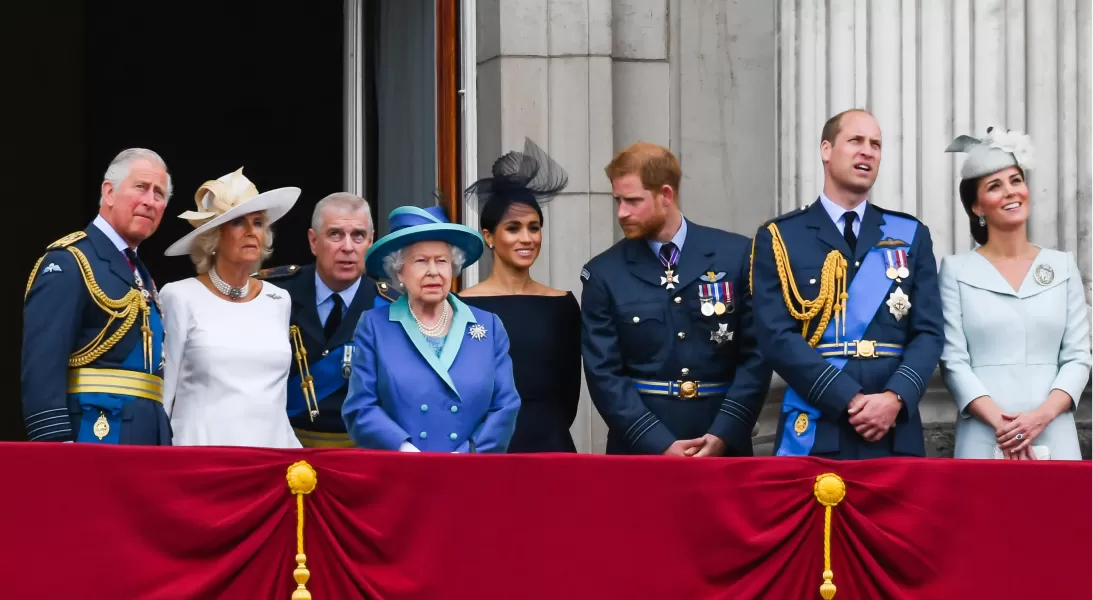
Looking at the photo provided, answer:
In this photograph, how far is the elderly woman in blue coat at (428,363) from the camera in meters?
5.50

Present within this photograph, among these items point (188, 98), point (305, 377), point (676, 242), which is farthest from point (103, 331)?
point (188, 98)

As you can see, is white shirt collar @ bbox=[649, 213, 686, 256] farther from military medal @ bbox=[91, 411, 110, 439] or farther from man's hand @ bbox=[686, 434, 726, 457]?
military medal @ bbox=[91, 411, 110, 439]

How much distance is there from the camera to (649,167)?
6.10m

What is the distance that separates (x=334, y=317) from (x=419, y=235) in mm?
872

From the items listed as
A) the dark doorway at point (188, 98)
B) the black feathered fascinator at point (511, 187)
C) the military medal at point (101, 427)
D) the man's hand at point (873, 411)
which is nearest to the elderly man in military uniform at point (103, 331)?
the military medal at point (101, 427)

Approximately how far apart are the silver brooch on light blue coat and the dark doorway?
5.97 metres

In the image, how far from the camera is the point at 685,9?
25.8 feet

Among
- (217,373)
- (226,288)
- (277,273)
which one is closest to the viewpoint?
(217,373)

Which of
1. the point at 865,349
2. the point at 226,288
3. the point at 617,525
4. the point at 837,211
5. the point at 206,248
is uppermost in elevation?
the point at 837,211

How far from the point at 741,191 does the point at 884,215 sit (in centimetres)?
182

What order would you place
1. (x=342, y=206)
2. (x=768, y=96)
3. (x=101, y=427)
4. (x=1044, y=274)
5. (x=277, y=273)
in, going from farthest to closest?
(x=768, y=96), (x=277, y=273), (x=342, y=206), (x=1044, y=274), (x=101, y=427)

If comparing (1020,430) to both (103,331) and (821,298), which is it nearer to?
(821,298)

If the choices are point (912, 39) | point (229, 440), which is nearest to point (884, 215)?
point (912, 39)

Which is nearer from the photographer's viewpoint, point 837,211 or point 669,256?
point 837,211
